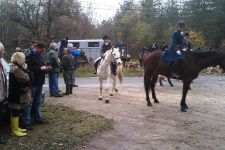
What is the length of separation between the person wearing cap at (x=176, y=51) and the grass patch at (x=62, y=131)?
12.2 ft

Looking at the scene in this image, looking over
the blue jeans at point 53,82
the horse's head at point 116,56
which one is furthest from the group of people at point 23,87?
the blue jeans at point 53,82

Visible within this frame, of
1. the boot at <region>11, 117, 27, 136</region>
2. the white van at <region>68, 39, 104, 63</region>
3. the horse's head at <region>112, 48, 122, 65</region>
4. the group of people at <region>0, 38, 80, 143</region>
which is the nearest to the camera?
the group of people at <region>0, 38, 80, 143</region>

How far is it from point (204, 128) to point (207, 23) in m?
39.8

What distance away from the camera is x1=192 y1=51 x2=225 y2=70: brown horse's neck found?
1320 centimetres

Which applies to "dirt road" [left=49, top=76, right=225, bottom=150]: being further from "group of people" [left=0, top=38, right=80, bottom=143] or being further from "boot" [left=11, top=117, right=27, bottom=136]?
"group of people" [left=0, top=38, right=80, bottom=143]

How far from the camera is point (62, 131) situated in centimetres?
924

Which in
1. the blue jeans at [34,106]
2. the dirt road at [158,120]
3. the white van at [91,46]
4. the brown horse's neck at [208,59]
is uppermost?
the white van at [91,46]

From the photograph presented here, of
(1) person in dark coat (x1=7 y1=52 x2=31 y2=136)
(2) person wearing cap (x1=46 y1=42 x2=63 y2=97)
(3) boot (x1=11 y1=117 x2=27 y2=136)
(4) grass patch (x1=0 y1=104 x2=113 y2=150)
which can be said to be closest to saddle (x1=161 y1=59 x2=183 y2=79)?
(4) grass patch (x1=0 y1=104 x2=113 y2=150)

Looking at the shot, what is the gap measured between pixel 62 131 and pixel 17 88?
151cm

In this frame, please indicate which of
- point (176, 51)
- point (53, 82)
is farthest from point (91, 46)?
point (176, 51)

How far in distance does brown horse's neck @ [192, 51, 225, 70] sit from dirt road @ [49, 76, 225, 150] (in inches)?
58.5

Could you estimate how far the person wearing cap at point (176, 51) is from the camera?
1310 centimetres

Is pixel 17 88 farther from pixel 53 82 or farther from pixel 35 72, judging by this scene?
pixel 53 82

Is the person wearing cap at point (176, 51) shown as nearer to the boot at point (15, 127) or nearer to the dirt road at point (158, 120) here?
the dirt road at point (158, 120)
